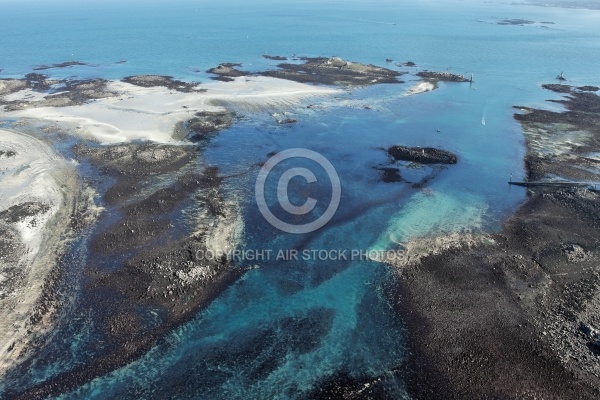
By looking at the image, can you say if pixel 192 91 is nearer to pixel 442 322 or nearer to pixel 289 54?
pixel 289 54

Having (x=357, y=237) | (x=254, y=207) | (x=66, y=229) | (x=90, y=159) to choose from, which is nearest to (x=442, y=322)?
(x=357, y=237)

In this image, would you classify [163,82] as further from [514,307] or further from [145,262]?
[514,307]

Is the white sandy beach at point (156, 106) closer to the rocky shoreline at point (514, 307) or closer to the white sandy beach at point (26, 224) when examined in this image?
the white sandy beach at point (26, 224)

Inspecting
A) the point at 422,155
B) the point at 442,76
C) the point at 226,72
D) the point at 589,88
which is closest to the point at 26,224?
the point at 422,155

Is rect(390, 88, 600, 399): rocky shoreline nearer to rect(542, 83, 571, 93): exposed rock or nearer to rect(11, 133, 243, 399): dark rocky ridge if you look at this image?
Result: rect(11, 133, 243, 399): dark rocky ridge

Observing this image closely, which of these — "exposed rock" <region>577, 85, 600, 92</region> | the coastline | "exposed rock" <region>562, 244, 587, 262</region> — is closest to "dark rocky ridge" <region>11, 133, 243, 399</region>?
the coastline
